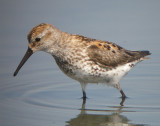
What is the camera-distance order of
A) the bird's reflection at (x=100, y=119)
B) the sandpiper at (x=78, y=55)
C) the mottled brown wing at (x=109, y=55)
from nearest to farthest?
the bird's reflection at (x=100, y=119), the sandpiper at (x=78, y=55), the mottled brown wing at (x=109, y=55)

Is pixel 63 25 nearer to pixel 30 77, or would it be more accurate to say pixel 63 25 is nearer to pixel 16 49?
pixel 16 49

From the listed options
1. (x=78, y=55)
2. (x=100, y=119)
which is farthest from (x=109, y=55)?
(x=100, y=119)

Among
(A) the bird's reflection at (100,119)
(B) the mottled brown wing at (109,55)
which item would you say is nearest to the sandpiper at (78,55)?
(B) the mottled brown wing at (109,55)

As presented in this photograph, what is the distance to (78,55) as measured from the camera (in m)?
10.9

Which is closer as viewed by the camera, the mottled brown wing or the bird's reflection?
the bird's reflection

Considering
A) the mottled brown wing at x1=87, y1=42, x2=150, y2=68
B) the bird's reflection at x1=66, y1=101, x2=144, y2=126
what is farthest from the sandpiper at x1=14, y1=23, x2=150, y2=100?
the bird's reflection at x1=66, y1=101, x2=144, y2=126

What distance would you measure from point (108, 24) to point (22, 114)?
6974 mm

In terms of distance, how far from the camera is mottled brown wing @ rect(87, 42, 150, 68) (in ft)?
36.7

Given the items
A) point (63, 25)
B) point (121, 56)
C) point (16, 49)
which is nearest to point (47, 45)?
point (121, 56)

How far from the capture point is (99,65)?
11148mm

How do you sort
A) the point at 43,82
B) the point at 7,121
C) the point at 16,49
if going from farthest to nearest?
the point at 16,49 < the point at 43,82 < the point at 7,121

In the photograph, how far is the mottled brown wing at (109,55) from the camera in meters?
11.2

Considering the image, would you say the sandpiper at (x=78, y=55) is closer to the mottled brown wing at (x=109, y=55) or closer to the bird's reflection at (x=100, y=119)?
the mottled brown wing at (x=109, y=55)

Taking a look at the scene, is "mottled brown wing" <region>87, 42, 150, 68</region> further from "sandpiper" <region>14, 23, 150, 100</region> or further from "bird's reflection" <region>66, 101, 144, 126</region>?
"bird's reflection" <region>66, 101, 144, 126</region>
